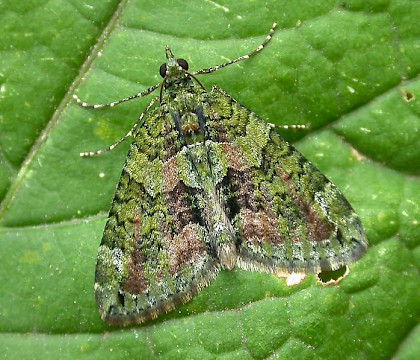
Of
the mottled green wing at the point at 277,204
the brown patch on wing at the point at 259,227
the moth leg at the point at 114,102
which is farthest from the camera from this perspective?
the moth leg at the point at 114,102

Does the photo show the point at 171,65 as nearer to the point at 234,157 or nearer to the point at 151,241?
the point at 234,157

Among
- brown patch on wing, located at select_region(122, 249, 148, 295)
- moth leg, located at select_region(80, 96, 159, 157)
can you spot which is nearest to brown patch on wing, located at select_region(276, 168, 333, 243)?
brown patch on wing, located at select_region(122, 249, 148, 295)

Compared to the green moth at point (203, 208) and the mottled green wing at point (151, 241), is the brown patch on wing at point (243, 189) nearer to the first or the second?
the green moth at point (203, 208)

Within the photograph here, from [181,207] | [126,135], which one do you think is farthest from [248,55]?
[181,207]

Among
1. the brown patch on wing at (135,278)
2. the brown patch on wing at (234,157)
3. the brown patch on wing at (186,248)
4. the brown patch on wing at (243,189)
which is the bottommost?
the brown patch on wing at (135,278)

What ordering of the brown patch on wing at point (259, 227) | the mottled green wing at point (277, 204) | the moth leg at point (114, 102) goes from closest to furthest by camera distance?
the mottled green wing at point (277, 204) → the brown patch on wing at point (259, 227) → the moth leg at point (114, 102)

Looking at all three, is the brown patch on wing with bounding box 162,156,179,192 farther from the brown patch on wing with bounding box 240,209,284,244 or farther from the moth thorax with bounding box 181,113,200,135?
the brown patch on wing with bounding box 240,209,284,244

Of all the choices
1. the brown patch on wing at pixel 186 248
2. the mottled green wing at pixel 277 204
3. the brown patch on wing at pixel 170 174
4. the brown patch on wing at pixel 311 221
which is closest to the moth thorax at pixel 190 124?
the mottled green wing at pixel 277 204
